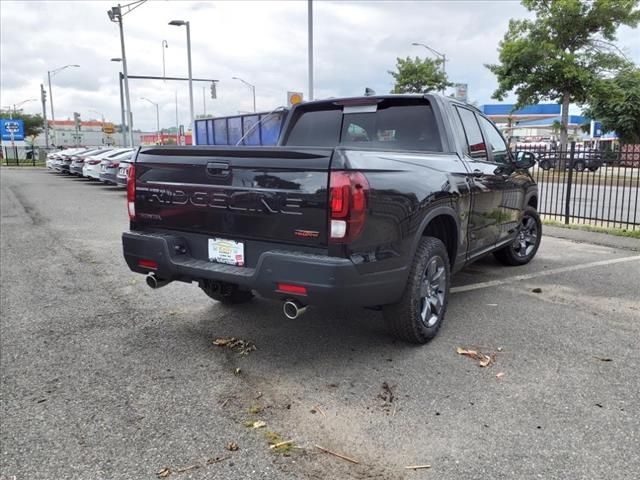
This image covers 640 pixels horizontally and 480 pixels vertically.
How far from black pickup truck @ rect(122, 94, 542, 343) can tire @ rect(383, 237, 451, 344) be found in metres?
0.01

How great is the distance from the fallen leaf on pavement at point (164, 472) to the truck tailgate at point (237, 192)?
59.4 inches

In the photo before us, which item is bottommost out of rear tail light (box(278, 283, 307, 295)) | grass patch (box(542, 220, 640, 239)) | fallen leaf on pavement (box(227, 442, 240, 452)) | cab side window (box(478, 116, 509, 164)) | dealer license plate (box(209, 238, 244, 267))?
fallen leaf on pavement (box(227, 442, 240, 452))

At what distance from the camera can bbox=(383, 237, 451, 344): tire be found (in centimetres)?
395

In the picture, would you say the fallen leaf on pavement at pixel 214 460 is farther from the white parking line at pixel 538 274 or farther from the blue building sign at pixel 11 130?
the blue building sign at pixel 11 130

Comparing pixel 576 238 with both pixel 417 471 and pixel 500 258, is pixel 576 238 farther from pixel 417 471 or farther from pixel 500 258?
pixel 417 471

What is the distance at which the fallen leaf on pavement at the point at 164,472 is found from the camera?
2645 millimetres

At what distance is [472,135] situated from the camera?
5211mm

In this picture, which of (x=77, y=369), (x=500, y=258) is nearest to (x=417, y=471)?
(x=77, y=369)

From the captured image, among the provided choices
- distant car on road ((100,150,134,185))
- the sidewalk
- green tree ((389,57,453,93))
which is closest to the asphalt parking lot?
the sidewalk

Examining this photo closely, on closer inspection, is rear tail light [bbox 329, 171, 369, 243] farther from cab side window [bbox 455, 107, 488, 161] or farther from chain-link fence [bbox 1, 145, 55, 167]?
chain-link fence [bbox 1, 145, 55, 167]

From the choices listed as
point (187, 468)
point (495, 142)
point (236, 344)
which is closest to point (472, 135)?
point (495, 142)

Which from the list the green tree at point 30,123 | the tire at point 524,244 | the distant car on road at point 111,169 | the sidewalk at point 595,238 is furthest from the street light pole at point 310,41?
the green tree at point 30,123

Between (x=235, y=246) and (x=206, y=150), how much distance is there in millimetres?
720

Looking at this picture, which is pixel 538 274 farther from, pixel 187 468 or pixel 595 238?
pixel 187 468
